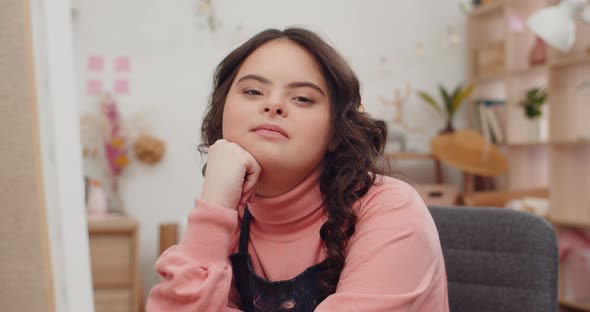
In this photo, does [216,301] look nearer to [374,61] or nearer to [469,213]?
[469,213]

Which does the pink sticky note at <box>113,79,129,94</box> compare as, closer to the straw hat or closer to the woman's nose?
the straw hat

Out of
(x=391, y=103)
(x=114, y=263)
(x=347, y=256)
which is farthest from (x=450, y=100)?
(x=347, y=256)

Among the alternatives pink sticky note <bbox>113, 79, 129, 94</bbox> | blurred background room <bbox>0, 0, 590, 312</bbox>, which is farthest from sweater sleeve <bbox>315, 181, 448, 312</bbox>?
pink sticky note <bbox>113, 79, 129, 94</bbox>

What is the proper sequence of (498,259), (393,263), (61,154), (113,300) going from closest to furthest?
(61,154) → (393,263) → (498,259) → (113,300)

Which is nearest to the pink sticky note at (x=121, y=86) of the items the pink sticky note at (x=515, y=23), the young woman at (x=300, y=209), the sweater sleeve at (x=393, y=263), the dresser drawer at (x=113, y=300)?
the dresser drawer at (x=113, y=300)

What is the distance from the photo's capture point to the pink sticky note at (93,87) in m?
3.63

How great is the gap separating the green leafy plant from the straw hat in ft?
1.10

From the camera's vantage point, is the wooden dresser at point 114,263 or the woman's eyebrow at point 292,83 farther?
the wooden dresser at point 114,263

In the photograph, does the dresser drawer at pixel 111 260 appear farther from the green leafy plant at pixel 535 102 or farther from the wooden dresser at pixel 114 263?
the green leafy plant at pixel 535 102

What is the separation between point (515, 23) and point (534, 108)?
0.59 meters

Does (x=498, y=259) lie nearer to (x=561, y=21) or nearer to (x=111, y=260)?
(x=561, y=21)

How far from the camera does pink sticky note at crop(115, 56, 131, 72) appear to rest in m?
3.69

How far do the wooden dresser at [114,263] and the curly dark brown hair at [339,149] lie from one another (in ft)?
7.42

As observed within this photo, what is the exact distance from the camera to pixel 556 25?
2678 millimetres
